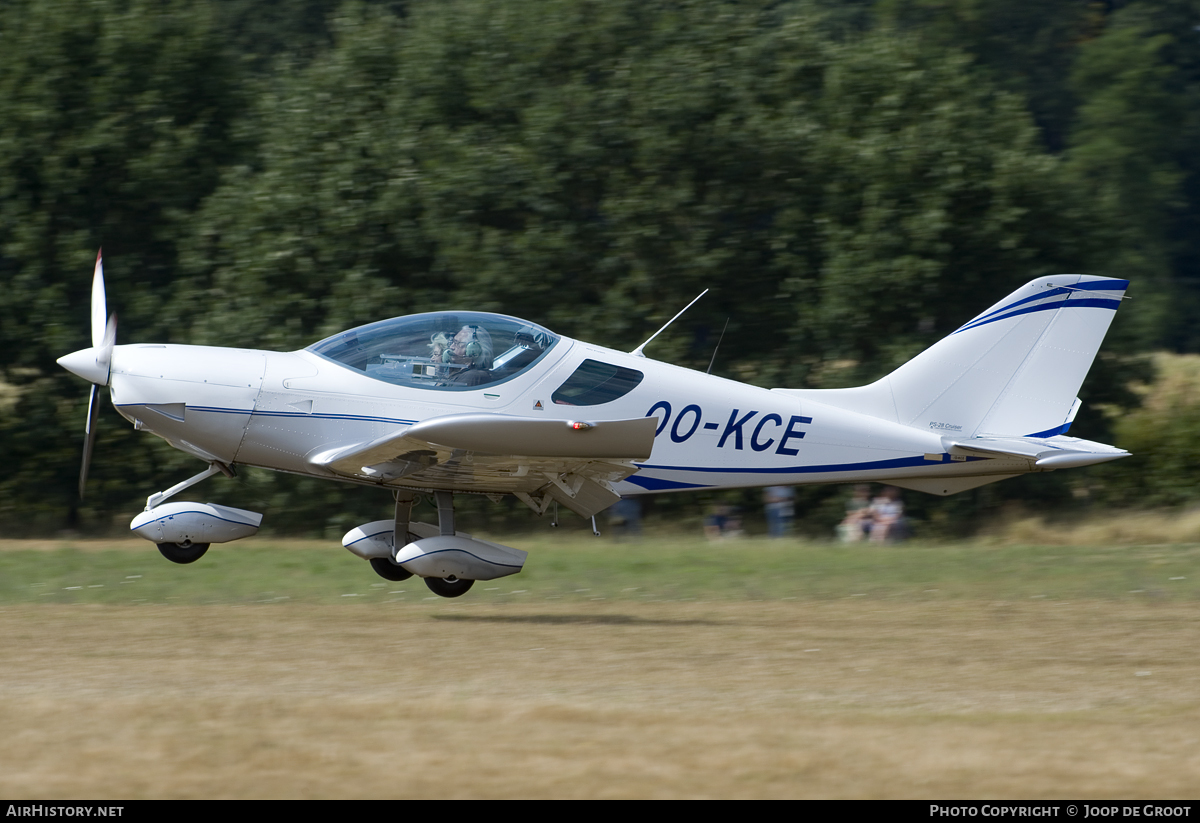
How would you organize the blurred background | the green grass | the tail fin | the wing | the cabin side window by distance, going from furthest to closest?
the blurred background, the green grass, the tail fin, the cabin side window, the wing

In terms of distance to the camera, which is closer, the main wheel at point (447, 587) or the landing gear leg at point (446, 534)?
the landing gear leg at point (446, 534)

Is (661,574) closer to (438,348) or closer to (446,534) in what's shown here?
(446,534)

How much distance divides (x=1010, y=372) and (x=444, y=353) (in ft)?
14.3

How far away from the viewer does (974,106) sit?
16984 millimetres

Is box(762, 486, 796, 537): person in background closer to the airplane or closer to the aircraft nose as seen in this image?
the airplane

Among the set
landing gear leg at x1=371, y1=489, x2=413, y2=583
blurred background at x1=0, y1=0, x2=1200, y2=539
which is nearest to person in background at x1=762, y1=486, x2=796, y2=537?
blurred background at x1=0, y1=0, x2=1200, y2=539

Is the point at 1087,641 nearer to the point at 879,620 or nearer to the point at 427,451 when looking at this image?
the point at 879,620

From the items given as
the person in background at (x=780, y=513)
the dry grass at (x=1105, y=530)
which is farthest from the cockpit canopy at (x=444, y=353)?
the dry grass at (x=1105, y=530)

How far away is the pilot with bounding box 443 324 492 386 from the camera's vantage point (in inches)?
338

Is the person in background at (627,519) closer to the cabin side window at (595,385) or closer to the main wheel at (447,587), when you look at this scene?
the main wheel at (447,587)

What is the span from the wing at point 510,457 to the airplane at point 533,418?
0.05 ft

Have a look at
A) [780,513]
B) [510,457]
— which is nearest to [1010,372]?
[510,457]

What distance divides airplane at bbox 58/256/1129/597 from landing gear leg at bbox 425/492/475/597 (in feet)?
0.05

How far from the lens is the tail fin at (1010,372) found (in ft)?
31.9
